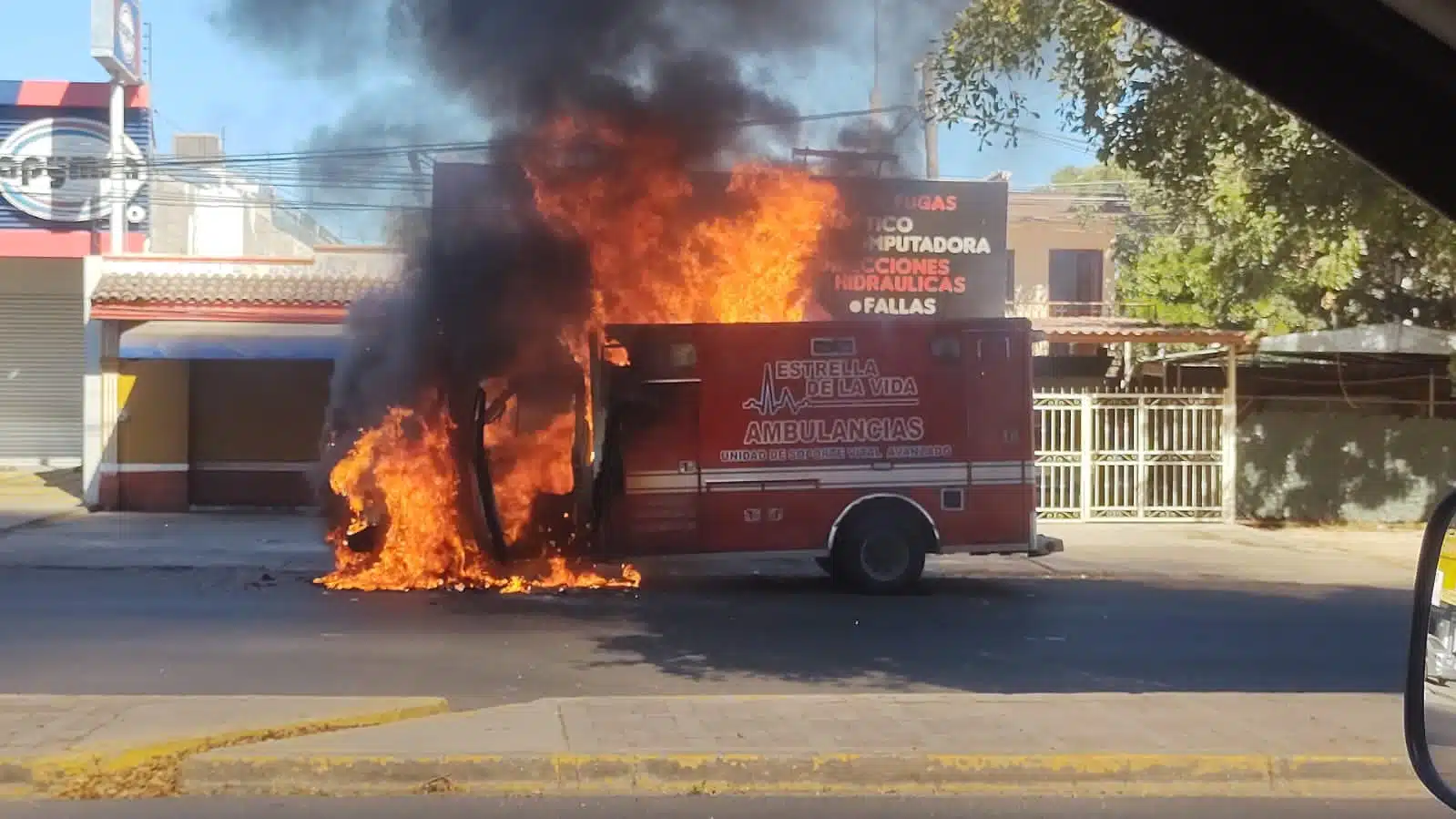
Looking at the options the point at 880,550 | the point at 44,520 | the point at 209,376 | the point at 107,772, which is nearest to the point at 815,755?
the point at 107,772

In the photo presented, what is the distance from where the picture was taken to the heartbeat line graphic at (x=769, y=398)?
12508mm

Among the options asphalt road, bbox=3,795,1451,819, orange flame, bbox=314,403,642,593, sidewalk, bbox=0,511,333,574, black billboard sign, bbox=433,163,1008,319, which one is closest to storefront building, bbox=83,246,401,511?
sidewalk, bbox=0,511,333,574

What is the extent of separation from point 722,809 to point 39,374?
21299 mm

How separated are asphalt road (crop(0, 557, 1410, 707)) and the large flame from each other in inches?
24.6

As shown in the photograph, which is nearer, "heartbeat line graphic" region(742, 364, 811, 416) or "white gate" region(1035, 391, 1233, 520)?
"heartbeat line graphic" region(742, 364, 811, 416)

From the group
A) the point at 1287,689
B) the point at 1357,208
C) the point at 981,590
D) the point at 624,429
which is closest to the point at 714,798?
the point at 1287,689

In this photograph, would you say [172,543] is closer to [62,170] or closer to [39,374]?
[62,170]

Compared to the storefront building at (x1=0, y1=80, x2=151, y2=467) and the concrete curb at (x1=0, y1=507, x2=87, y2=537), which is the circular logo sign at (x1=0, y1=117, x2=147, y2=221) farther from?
the concrete curb at (x1=0, y1=507, x2=87, y2=537)

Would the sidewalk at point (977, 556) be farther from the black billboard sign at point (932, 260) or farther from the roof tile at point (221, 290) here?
the black billboard sign at point (932, 260)

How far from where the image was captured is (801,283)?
15258mm

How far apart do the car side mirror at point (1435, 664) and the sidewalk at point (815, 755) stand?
150 inches

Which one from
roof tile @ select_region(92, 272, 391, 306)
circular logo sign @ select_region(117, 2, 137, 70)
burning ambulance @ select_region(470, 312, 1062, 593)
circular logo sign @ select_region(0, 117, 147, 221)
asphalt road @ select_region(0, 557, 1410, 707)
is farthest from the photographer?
circular logo sign @ select_region(0, 117, 147, 221)

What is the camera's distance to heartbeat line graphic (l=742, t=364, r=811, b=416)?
12.5 metres

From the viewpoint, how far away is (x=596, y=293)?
1343cm
